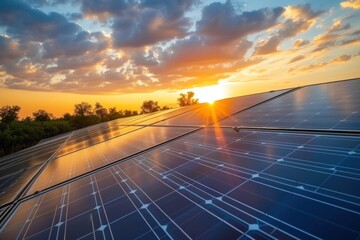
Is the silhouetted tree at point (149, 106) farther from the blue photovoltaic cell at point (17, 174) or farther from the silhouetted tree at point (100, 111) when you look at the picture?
the blue photovoltaic cell at point (17, 174)

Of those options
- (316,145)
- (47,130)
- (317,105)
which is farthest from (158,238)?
(47,130)

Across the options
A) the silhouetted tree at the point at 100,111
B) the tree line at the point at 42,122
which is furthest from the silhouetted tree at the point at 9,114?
the silhouetted tree at the point at 100,111

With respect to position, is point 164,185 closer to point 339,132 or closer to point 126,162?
point 126,162

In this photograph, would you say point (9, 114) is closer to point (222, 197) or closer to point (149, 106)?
point (149, 106)

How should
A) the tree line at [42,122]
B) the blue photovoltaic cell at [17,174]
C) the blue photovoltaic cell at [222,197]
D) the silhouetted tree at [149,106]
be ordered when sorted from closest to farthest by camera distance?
1. the blue photovoltaic cell at [222,197]
2. the blue photovoltaic cell at [17,174]
3. the tree line at [42,122]
4. the silhouetted tree at [149,106]

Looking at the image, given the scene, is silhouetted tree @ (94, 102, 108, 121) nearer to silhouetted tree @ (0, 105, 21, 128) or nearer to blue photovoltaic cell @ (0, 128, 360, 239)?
silhouetted tree @ (0, 105, 21, 128)

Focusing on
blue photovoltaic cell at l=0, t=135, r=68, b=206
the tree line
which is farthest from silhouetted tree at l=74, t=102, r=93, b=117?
blue photovoltaic cell at l=0, t=135, r=68, b=206
